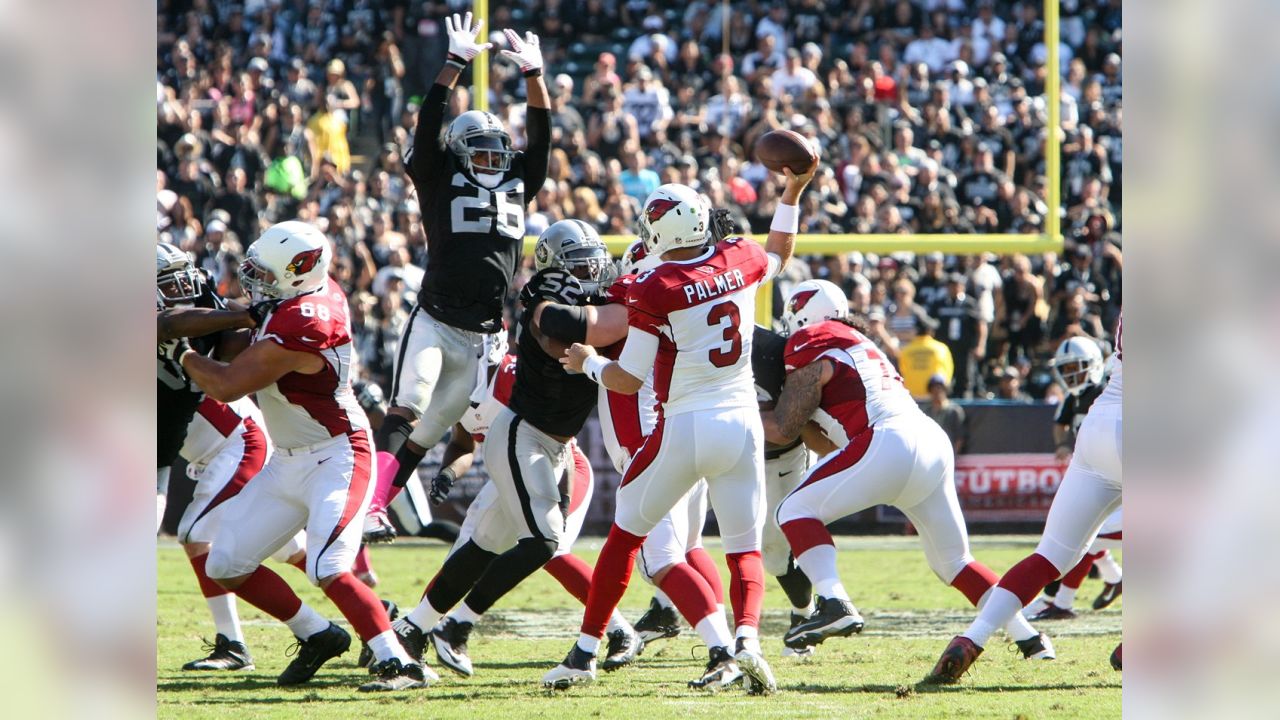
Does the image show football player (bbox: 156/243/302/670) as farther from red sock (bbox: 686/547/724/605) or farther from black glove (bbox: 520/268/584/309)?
red sock (bbox: 686/547/724/605)

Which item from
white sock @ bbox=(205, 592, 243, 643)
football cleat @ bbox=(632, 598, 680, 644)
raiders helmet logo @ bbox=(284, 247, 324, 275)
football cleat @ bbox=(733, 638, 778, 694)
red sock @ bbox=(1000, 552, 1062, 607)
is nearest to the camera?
football cleat @ bbox=(733, 638, 778, 694)

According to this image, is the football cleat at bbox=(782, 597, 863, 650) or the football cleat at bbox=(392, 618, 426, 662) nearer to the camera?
the football cleat at bbox=(782, 597, 863, 650)

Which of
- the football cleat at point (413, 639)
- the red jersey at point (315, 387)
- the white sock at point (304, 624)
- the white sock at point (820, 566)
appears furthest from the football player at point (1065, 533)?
the red jersey at point (315, 387)

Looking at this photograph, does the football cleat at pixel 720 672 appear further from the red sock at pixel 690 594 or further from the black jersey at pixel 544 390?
the black jersey at pixel 544 390

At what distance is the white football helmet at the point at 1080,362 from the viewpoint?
27.7 feet

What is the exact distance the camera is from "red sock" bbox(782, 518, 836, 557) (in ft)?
20.0

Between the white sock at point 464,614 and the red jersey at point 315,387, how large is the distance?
3.29 feet

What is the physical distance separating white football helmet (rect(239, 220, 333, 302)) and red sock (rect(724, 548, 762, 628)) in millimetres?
1975

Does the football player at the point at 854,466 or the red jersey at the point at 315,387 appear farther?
the football player at the point at 854,466

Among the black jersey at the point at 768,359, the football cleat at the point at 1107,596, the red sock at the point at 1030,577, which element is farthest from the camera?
the football cleat at the point at 1107,596

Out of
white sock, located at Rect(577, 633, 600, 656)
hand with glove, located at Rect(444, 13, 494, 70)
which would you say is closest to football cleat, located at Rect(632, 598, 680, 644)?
white sock, located at Rect(577, 633, 600, 656)

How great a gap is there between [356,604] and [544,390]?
127 cm

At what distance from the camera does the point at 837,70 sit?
51.7 ft
